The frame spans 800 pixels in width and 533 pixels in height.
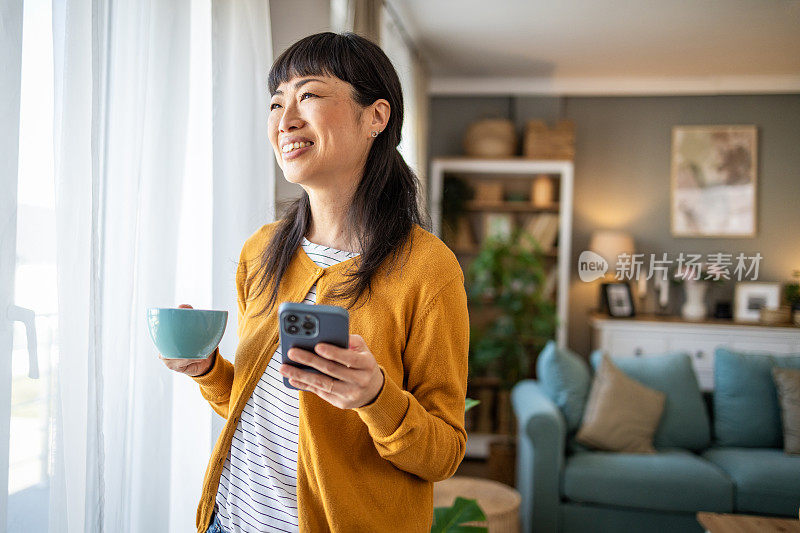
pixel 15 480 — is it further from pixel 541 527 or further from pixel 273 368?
pixel 541 527

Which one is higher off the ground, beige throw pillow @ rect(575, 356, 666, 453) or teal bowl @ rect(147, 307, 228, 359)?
teal bowl @ rect(147, 307, 228, 359)

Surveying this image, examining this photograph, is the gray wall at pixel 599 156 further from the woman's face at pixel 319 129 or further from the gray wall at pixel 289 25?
the woman's face at pixel 319 129

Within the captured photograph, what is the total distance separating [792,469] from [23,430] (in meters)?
1.81

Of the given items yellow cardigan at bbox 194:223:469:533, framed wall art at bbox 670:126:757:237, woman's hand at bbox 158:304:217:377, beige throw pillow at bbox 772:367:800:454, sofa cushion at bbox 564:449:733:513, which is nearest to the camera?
yellow cardigan at bbox 194:223:469:533

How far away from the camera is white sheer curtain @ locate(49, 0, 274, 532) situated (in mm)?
1062

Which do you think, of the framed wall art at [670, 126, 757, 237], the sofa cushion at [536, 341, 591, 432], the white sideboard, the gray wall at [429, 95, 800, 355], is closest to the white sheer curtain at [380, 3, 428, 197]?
the gray wall at [429, 95, 800, 355]

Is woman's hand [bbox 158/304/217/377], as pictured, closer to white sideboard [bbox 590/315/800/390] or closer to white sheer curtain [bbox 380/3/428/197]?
white sideboard [bbox 590/315/800/390]

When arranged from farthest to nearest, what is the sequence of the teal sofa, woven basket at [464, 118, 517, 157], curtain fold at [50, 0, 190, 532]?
1. woven basket at [464, 118, 517, 157]
2. the teal sofa
3. curtain fold at [50, 0, 190, 532]

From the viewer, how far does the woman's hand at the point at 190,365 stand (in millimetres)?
868

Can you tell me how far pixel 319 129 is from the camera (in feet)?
2.77

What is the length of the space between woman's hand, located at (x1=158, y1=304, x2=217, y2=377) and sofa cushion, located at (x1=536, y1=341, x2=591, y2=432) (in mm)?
2217

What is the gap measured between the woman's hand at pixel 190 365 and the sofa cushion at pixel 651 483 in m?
2.01

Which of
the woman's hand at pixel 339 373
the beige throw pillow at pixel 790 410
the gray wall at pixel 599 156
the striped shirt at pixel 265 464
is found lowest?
the beige throw pillow at pixel 790 410

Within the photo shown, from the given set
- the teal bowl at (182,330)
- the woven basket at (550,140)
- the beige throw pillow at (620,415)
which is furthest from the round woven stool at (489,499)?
the woven basket at (550,140)
